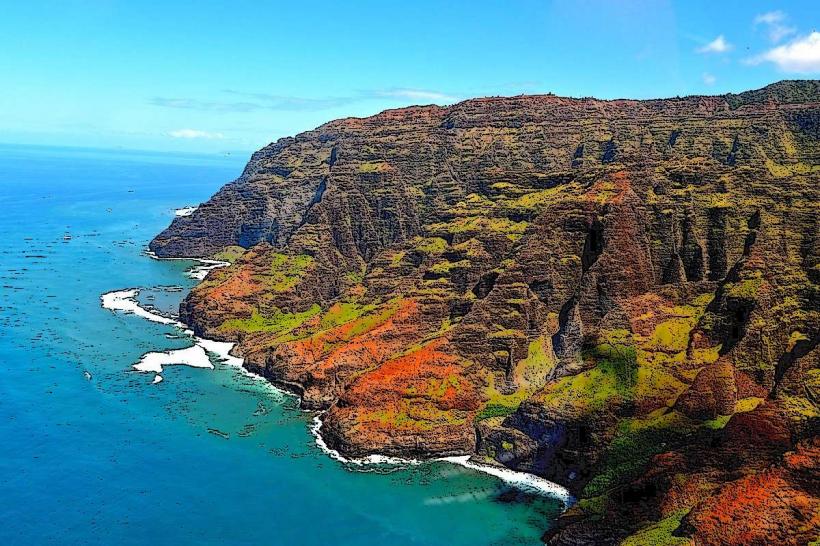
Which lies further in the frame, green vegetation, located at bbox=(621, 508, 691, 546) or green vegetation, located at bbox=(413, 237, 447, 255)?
green vegetation, located at bbox=(413, 237, 447, 255)

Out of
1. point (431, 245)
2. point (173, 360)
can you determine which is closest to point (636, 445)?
point (431, 245)

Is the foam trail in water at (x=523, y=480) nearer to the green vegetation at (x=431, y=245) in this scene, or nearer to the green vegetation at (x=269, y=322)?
the green vegetation at (x=431, y=245)

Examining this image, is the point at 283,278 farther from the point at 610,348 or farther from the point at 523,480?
the point at 610,348

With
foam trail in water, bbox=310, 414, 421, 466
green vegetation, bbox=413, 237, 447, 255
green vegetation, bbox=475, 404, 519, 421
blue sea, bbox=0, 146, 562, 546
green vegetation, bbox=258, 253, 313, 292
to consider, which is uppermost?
green vegetation, bbox=413, 237, 447, 255

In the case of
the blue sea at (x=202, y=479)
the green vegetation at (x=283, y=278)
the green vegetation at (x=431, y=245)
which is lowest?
the blue sea at (x=202, y=479)

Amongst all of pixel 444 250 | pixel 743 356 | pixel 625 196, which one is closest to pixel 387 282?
pixel 444 250

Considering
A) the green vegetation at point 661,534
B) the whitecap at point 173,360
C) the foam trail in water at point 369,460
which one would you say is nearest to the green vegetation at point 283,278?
the whitecap at point 173,360

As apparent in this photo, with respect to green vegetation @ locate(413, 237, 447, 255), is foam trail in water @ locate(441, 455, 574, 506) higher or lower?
lower

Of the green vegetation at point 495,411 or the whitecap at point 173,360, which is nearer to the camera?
the green vegetation at point 495,411

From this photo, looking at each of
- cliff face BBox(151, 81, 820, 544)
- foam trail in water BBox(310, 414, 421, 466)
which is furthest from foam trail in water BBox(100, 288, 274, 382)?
foam trail in water BBox(310, 414, 421, 466)

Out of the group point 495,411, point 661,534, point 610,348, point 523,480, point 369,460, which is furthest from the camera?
point 495,411

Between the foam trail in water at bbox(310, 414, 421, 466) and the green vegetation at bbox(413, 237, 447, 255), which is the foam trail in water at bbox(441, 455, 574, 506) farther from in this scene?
the green vegetation at bbox(413, 237, 447, 255)
